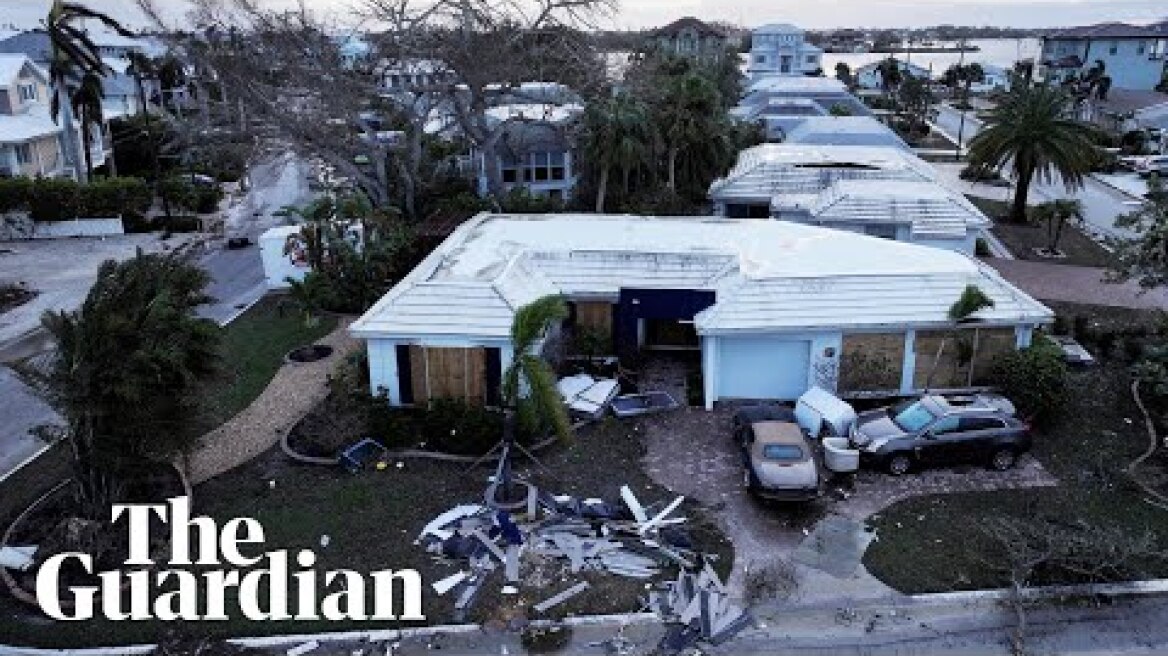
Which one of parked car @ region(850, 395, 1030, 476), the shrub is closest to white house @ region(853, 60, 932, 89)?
the shrub

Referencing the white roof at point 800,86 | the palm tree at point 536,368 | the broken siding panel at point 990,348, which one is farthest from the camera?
the white roof at point 800,86

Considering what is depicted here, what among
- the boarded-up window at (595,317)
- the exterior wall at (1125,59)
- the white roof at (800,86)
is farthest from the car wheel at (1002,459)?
the exterior wall at (1125,59)

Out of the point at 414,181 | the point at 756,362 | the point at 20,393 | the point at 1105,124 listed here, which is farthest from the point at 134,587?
the point at 1105,124

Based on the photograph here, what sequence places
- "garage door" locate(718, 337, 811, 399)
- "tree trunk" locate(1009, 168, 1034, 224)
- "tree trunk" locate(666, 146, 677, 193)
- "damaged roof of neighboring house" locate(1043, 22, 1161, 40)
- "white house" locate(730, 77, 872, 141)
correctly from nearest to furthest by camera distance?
"garage door" locate(718, 337, 811, 399) → "tree trunk" locate(666, 146, 677, 193) → "tree trunk" locate(1009, 168, 1034, 224) → "white house" locate(730, 77, 872, 141) → "damaged roof of neighboring house" locate(1043, 22, 1161, 40)

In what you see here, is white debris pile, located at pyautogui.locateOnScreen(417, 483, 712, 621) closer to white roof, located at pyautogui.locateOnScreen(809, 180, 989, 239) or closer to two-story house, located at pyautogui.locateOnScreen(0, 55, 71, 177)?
white roof, located at pyautogui.locateOnScreen(809, 180, 989, 239)

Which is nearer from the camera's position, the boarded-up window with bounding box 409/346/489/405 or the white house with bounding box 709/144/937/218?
the boarded-up window with bounding box 409/346/489/405

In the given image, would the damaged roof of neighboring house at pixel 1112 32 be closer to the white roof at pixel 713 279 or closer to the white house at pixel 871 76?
the white house at pixel 871 76

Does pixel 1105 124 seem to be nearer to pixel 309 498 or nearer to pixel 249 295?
pixel 249 295
